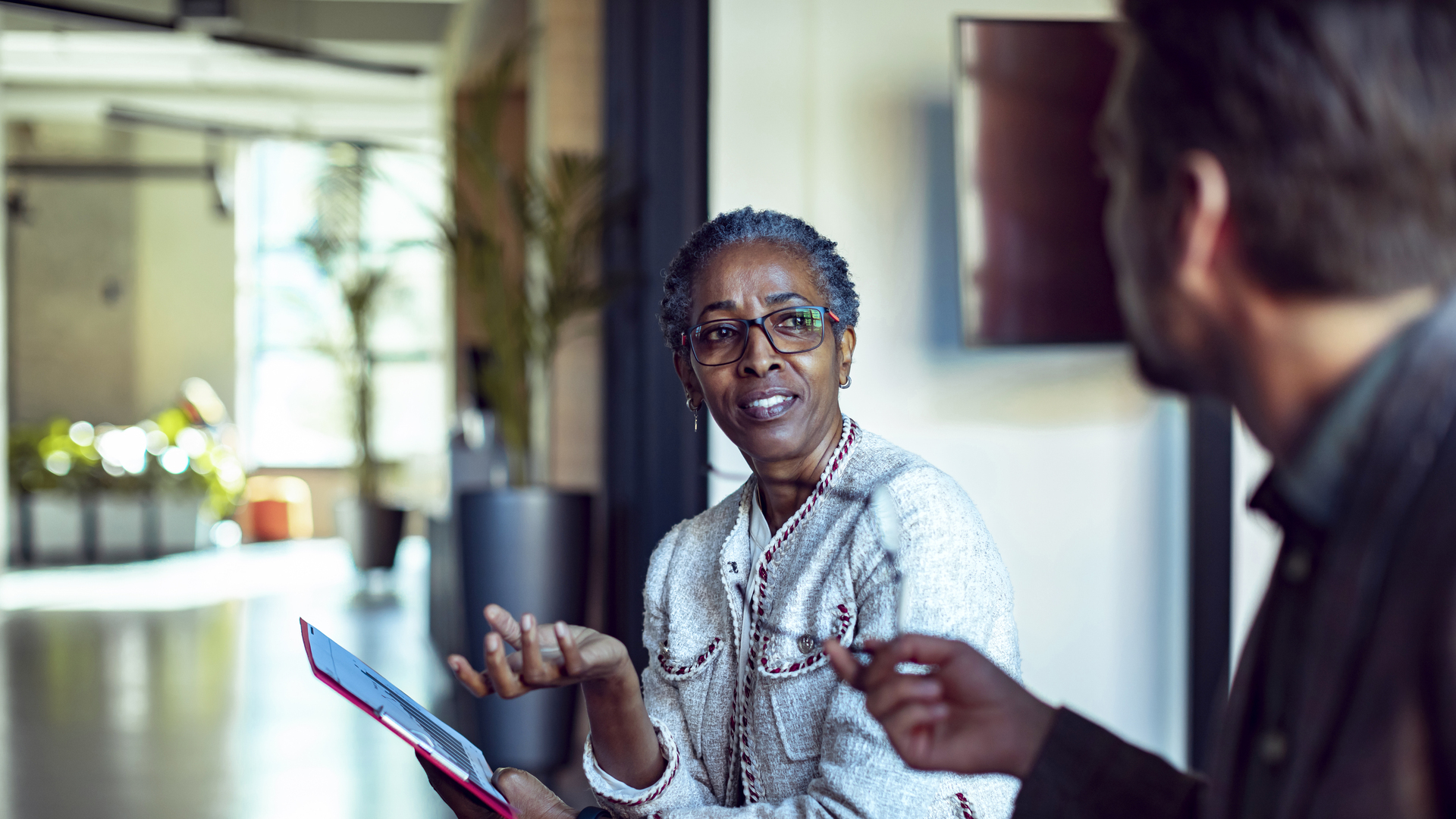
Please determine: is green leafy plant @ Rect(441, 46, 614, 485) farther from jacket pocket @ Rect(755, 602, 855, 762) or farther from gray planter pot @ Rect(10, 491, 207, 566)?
gray planter pot @ Rect(10, 491, 207, 566)

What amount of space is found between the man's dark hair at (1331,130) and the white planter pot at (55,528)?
38.4ft

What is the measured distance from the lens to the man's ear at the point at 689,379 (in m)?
1.65

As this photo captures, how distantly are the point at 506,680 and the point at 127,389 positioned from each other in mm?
14305

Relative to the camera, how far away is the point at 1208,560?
3232mm

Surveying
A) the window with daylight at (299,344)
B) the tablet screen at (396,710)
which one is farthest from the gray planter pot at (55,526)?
the tablet screen at (396,710)

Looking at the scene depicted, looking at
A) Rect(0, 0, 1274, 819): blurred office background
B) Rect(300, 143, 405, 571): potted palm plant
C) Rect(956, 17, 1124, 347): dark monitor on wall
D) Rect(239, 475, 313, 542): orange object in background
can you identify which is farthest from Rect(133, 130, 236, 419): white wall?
Rect(956, 17, 1124, 347): dark monitor on wall

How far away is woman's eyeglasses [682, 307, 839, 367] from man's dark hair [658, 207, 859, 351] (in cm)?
4

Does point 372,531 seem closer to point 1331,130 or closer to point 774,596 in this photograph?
point 774,596

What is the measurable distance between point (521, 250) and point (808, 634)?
3.09m

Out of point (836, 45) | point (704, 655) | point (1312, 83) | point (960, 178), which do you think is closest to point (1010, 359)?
point (960, 178)

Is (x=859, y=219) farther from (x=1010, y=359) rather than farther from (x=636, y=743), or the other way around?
(x=636, y=743)

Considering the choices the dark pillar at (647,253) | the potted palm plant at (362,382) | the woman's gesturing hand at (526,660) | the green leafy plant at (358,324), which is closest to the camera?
the woman's gesturing hand at (526,660)

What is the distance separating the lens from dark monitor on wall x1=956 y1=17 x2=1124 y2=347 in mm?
3137

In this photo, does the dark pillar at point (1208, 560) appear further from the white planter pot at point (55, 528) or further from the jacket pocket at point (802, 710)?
the white planter pot at point (55, 528)
